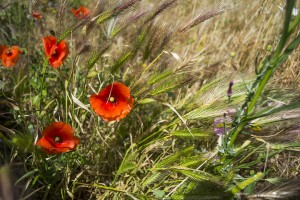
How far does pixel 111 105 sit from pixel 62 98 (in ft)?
0.88

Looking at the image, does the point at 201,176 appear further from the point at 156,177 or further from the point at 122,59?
the point at 122,59

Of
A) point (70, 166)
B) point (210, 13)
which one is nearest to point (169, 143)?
point (70, 166)

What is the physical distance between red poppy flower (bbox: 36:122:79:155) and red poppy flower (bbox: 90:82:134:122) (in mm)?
108

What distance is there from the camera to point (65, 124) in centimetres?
108

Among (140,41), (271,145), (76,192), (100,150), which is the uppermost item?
(140,41)

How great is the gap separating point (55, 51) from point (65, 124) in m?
0.28

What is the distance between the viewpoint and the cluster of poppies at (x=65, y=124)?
3.37 ft

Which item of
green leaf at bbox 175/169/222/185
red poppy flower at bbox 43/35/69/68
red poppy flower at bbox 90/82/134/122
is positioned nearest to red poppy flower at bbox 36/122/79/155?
red poppy flower at bbox 90/82/134/122

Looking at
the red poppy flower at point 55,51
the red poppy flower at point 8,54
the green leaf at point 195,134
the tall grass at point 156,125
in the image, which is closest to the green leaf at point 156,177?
the tall grass at point 156,125

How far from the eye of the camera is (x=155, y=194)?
1117 mm

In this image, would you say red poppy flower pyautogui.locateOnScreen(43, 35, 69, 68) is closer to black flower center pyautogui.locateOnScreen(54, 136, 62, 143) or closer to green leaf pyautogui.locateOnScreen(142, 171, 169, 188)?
black flower center pyautogui.locateOnScreen(54, 136, 62, 143)

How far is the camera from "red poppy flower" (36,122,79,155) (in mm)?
1004

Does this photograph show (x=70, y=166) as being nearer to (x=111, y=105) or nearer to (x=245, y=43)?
(x=111, y=105)

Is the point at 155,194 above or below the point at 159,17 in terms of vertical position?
below
